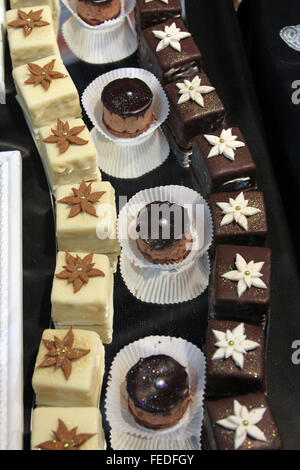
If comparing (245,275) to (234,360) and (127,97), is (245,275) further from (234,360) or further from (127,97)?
(127,97)

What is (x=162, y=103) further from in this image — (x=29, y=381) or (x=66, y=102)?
(x=29, y=381)

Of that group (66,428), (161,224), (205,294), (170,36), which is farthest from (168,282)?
(170,36)

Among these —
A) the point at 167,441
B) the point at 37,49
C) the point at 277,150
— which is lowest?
the point at 167,441

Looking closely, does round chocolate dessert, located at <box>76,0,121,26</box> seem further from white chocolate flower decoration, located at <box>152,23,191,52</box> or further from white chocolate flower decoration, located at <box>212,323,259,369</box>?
white chocolate flower decoration, located at <box>212,323,259,369</box>

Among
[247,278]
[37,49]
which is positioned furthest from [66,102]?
[247,278]

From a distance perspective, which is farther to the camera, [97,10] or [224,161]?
[97,10]

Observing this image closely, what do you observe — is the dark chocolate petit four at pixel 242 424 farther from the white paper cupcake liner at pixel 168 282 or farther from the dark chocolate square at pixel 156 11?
the dark chocolate square at pixel 156 11

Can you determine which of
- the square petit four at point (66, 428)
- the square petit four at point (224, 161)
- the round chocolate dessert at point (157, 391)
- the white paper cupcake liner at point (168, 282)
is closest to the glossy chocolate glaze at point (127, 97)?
the square petit four at point (224, 161)
